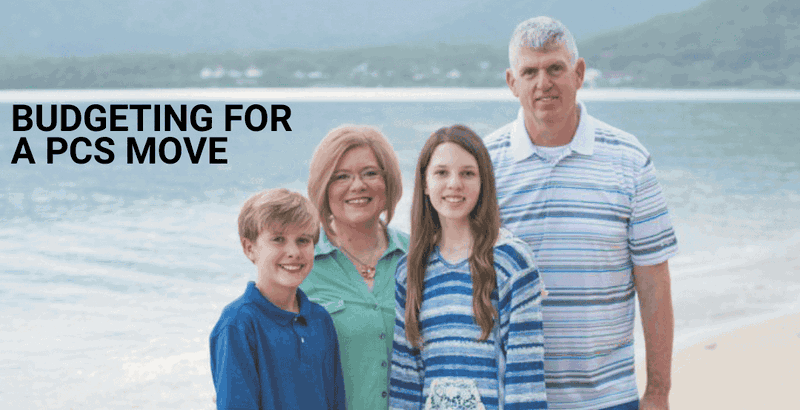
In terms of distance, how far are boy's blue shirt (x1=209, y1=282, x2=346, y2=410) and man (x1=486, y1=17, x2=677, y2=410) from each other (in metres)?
0.60

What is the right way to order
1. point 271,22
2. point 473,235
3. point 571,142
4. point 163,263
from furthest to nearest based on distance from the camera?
point 271,22, point 163,263, point 571,142, point 473,235

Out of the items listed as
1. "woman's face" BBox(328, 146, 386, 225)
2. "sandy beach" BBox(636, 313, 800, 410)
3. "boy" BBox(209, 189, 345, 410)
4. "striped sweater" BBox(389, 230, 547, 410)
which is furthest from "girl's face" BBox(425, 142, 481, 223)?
"sandy beach" BBox(636, 313, 800, 410)

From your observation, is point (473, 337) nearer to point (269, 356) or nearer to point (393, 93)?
point (269, 356)

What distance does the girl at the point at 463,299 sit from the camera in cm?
210

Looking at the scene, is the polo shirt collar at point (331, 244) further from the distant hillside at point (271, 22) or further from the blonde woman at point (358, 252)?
the distant hillside at point (271, 22)

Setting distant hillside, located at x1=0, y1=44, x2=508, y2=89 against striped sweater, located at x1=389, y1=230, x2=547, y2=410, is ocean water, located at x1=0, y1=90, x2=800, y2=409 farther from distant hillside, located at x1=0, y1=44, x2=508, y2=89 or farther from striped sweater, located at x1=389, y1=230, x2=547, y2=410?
distant hillside, located at x1=0, y1=44, x2=508, y2=89

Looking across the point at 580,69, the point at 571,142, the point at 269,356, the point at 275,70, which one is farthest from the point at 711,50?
the point at 269,356

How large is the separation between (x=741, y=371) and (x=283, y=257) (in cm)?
363

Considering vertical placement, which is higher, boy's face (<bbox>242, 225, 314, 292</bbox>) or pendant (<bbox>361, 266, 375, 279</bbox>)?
boy's face (<bbox>242, 225, 314, 292</bbox>)

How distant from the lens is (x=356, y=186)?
2.36 meters

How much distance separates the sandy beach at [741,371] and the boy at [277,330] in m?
3.00

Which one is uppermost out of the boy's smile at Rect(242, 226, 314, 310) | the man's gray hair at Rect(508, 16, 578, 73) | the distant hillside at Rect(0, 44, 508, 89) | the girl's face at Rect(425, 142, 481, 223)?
the distant hillside at Rect(0, 44, 508, 89)

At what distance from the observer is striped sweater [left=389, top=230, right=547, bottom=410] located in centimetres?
209

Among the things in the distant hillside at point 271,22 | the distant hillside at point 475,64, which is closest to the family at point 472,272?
the distant hillside at point 475,64
